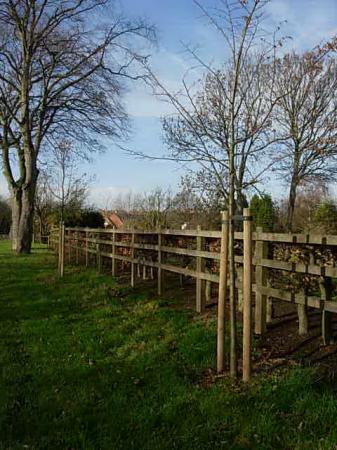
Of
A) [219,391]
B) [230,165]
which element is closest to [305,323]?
[219,391]

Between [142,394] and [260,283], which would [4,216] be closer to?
[260,283]

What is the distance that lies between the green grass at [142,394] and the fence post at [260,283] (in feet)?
1.98

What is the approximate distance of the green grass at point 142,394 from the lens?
3410 mm

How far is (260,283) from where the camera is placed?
224 inches

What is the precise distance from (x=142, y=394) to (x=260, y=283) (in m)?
2.15

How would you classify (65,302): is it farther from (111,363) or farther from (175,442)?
(175,442)

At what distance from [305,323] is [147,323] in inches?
92.7

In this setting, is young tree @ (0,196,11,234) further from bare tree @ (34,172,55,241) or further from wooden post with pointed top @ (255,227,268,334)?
wooden post with pointed top @ (255,227,268,334)

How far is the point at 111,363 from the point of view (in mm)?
5191

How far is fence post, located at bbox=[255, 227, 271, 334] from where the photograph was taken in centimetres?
556

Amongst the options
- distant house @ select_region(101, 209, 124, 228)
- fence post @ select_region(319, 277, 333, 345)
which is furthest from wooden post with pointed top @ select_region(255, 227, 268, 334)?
distant house @ select_region(101, 209, 124, 228)

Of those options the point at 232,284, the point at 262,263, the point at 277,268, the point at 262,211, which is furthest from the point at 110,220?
the point at 232,284

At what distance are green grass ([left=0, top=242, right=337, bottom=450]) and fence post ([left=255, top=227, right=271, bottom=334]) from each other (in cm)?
60

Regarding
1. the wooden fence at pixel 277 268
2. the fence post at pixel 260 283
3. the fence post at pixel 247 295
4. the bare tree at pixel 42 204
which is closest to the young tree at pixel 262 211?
the wooden fence at pixel 277 268
